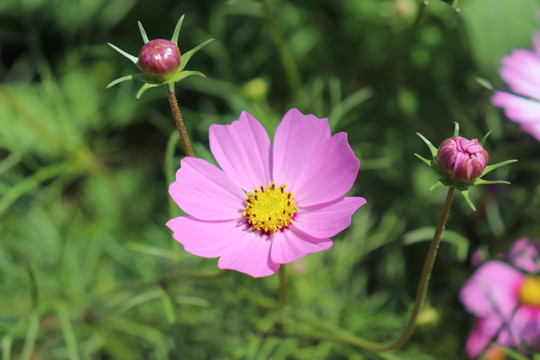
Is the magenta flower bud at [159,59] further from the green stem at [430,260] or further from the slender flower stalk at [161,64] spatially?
the green stem at [430,260]

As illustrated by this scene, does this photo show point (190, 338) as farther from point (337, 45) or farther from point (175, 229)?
point (337, 45)

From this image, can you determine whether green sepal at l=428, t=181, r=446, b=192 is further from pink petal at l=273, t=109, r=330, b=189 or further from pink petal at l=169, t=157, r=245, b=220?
pink petal at l=169, t=157, r=245, b=220

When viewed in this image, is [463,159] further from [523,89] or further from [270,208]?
[523,89]

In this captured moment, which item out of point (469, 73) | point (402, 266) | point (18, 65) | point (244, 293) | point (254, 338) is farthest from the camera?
point (18, 65)

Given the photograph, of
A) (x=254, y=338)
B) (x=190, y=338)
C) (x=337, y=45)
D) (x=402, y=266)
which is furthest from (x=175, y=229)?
(x=337, y=45)

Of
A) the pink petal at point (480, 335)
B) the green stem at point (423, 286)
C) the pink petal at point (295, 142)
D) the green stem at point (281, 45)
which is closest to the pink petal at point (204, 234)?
the pink petal at point (295, 142)

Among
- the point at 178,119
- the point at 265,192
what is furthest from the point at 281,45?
the point at 178,119
